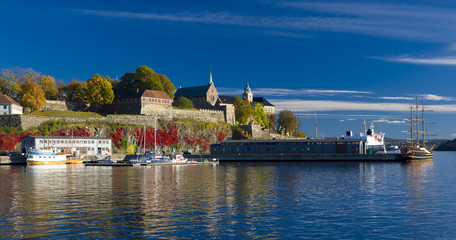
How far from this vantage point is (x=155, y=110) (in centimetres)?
13812

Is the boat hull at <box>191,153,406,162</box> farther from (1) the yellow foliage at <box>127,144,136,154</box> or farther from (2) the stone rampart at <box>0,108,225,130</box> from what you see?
(2) the stone rampart at <box>0,108,225,130</box>

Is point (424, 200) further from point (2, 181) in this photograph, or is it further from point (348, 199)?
point (2, 181)

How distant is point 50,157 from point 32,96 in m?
27.7

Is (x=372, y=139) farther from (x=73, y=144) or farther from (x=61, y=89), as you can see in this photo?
(x=61, y=89)

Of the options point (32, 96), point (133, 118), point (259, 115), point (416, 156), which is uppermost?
point (32, 96)

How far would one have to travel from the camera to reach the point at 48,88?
13138 centimetres

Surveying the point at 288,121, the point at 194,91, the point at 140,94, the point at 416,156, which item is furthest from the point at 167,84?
the point at 416,156

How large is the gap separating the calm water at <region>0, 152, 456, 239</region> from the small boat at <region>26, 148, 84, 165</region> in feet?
142

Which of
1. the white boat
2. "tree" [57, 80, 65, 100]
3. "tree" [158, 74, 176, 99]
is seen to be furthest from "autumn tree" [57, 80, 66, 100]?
the white boat

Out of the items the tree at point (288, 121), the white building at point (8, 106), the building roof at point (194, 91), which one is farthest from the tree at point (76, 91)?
the tree at point (288, 121)

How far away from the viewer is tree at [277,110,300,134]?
604ft

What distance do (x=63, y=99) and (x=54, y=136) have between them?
118 ft

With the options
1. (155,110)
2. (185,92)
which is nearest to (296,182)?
(155,110)

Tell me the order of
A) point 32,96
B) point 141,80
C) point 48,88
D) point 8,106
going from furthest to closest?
point 141,80, point 48,88, point 32,96, point 8,106
